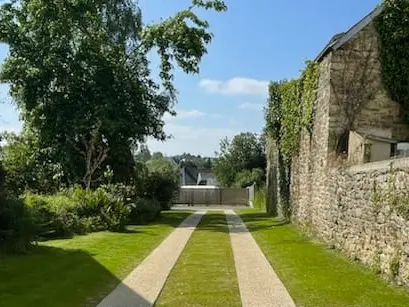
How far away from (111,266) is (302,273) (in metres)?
3.47

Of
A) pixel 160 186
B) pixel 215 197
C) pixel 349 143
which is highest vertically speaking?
pixel 349 143

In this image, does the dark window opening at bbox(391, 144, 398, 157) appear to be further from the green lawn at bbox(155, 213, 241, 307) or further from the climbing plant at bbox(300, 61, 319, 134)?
the green lawn at bbox(155, 213, 241, 307)

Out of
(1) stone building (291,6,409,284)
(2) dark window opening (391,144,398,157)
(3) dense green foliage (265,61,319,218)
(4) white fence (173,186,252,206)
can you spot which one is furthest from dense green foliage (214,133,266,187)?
(2) dark window opening (391,144,398,157)

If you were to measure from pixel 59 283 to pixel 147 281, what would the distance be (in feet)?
4.42

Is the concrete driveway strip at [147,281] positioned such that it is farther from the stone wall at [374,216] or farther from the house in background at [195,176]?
the house in background at [195,176]

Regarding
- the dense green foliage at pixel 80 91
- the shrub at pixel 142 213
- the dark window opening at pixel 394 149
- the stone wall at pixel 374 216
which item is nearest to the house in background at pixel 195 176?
the dense green foliage at pixel 80 91

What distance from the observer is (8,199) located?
1280 cm

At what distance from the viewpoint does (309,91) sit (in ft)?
58.2

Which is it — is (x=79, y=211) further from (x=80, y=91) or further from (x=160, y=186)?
(x=160, y=186)

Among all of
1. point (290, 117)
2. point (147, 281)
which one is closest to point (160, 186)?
point (290, 117)

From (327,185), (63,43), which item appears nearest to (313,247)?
(327,185)

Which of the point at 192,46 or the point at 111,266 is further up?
the point at 192,46

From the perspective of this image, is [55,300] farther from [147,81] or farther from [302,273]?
[147,81]

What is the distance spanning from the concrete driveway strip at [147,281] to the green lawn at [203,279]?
0.14 m
